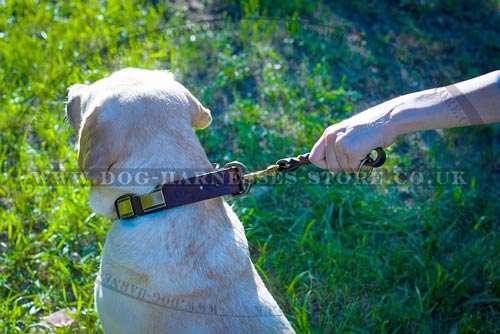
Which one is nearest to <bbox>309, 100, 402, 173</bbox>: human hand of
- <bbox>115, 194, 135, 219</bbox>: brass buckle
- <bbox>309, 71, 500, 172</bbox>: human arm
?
<bbox>309, 71, 500, 172</bbox>: human arm

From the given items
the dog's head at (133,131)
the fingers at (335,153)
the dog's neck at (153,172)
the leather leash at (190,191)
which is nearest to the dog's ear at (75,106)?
the dog's head at (133,131)

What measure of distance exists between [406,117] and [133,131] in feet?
3.70

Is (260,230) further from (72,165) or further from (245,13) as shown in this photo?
(245,13)

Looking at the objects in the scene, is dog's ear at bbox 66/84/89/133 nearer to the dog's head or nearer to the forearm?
the dog's head

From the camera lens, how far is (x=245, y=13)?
523cm

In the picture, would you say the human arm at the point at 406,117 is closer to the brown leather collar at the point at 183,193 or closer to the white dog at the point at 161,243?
the brown leather collar at the point at 183,193

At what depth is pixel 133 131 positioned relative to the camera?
249cm

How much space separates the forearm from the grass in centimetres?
140

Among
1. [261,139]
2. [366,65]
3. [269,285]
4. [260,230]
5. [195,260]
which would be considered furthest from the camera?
[366,65]

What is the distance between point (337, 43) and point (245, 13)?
85cm

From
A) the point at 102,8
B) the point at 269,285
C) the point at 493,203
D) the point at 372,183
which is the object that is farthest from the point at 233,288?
the point at 102,8

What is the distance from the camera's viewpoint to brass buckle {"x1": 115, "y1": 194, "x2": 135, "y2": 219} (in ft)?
8.32

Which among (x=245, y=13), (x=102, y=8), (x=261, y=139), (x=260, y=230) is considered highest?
(x=102, y=8)

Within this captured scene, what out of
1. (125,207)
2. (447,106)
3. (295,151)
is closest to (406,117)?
(447,106)
